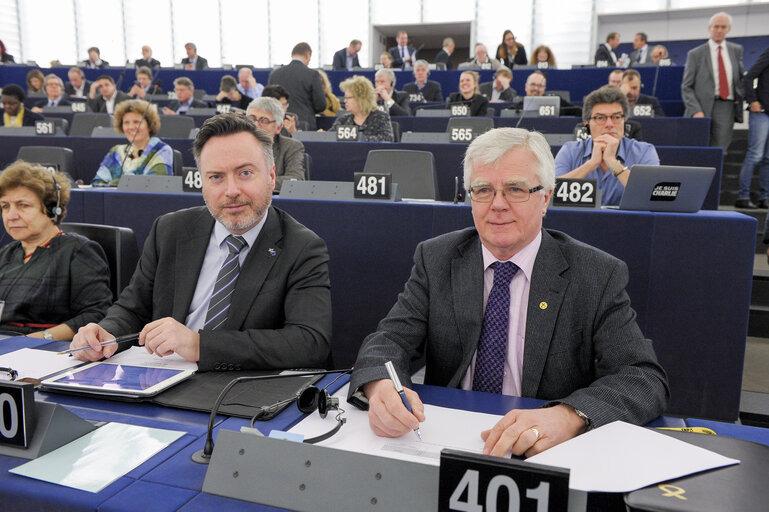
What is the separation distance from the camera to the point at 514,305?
4.44 feet

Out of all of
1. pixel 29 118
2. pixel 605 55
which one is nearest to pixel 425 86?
pixel 605 55

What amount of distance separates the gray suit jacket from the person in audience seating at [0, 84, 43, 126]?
6.72 m

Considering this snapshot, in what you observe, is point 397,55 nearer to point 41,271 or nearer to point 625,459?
point 41,271

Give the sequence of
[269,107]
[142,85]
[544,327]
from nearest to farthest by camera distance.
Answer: [544,327] < [269,107] < [142,85]

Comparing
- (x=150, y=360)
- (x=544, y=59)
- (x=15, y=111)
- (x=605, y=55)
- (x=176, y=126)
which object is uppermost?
(x=605, y=55)

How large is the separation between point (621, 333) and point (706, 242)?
1142mm

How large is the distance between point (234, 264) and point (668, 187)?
1.62 m

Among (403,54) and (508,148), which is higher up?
(403,54)

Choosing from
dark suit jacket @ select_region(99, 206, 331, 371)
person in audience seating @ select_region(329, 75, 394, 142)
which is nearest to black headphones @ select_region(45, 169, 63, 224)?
dark suit jacket @ select_region(99, 206, 331, 371)

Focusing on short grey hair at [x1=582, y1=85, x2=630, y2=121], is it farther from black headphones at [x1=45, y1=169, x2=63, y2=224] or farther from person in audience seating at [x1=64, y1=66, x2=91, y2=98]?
person in audience seating at [x1=64, y1=66, x2=91, y2=98]

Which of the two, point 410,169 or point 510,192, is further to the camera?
point 410,169

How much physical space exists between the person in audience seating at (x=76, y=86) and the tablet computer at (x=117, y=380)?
9435 millimetres

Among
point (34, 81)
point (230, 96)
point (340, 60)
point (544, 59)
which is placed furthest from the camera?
point (340, 60)

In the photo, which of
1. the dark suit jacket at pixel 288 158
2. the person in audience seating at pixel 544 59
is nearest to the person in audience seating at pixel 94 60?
the person in audience seating at pixel 544 59
